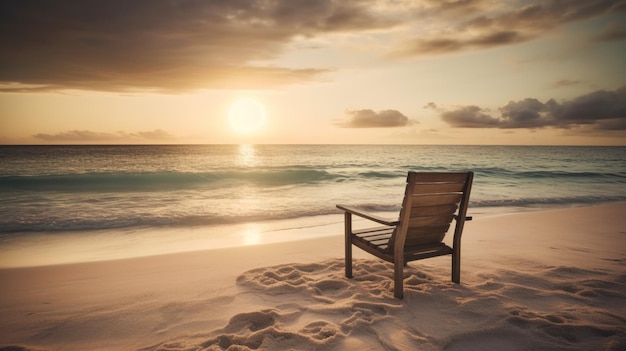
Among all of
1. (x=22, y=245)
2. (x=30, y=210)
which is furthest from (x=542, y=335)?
(x=30, y=210)

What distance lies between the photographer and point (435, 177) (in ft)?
11.0

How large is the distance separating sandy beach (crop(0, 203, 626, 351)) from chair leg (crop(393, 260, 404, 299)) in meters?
0.09

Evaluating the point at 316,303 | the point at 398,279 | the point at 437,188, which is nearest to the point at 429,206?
the point at 437,188

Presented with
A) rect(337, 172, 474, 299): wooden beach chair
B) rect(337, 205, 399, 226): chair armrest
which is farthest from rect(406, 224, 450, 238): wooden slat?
rect(337, 205, 399, 226): chair armrest

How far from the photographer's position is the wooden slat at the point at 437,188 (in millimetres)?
3277

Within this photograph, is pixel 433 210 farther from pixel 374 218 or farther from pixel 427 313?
pixel 427 313

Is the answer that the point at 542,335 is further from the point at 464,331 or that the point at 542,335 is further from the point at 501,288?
the point at 501,288

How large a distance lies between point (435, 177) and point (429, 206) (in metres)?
0.36

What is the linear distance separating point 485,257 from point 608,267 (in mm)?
1605

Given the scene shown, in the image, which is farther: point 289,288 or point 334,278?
point 334,278

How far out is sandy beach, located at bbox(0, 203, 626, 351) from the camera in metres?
2.69

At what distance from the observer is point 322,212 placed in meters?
11.0

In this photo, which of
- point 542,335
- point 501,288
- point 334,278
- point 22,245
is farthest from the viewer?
point 22,245

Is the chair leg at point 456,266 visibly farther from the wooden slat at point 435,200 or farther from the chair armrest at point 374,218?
the chair armrest at point 374,218
